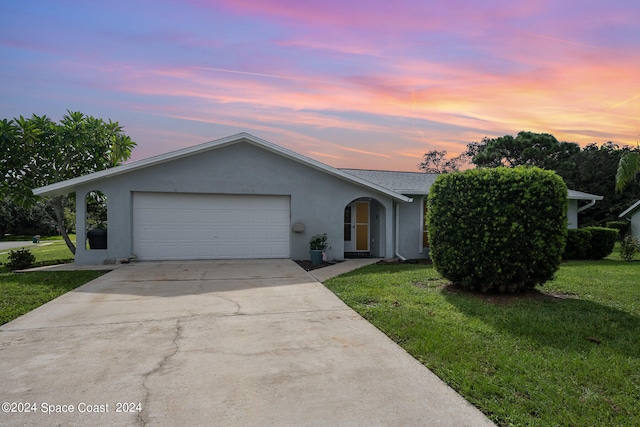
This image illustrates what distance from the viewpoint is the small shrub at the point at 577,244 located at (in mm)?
13039

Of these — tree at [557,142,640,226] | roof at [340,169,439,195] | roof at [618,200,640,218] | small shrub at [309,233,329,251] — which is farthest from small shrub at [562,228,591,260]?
tree at [557,142,640,226]

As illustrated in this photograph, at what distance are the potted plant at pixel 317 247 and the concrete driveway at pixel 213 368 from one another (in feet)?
16.4

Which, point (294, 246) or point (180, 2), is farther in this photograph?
point (294, 246)

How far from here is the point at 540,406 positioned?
2.88m

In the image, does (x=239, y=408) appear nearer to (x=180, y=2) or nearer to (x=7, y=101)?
(x=180, y=2)

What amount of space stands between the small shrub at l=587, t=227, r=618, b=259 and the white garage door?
1085 cm

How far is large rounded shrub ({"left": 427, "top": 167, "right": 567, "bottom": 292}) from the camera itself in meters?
6.12

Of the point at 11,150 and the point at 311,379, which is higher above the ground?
the point at 11,150

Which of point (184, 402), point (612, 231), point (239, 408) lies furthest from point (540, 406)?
point (612, 231)

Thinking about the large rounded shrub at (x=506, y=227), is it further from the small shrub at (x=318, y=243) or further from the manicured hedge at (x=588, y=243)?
the manicured hedge at (x=588, y=243)

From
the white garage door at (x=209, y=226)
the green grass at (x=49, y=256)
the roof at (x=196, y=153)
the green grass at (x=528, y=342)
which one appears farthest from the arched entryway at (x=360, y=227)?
the green grass at (x=49, y=256)

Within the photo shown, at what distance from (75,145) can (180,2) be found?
790cm

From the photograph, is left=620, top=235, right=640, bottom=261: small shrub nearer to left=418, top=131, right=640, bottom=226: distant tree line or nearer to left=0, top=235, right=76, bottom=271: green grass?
left=418, top=131, right=640, bottom=226: distant tree line

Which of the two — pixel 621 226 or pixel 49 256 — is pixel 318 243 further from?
pixel 621 226
